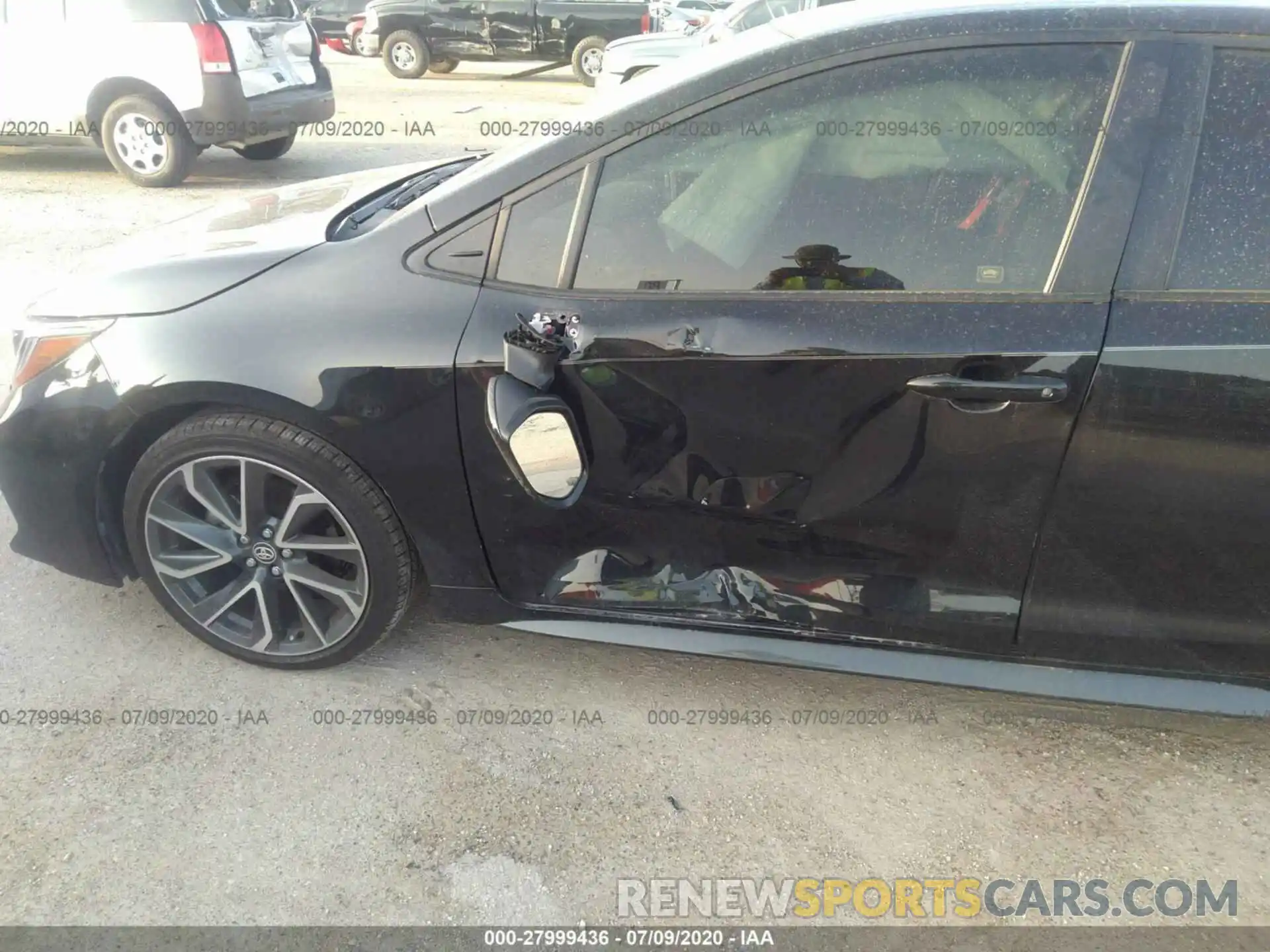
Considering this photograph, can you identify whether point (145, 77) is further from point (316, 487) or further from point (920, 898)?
point (920, 898)

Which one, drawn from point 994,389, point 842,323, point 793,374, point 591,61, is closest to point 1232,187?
point 994,389

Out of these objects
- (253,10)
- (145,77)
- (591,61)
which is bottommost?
(145,77)

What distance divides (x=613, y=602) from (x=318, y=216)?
1349 millimetres

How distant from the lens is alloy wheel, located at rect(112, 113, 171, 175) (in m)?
7.31

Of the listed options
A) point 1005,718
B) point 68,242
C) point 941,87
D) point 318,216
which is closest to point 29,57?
point 68,242

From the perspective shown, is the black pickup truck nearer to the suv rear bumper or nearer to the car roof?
the suv rear bumper

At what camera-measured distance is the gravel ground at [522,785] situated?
82.9 inches

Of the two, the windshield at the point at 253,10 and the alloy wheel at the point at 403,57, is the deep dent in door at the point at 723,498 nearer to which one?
the windshield at the point at 253,10

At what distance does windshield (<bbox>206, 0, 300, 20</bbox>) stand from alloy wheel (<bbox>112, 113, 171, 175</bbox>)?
96 centimetres

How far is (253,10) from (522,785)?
7325 millimetres

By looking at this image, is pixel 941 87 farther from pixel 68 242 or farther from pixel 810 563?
pixel 68 242

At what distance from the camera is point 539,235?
85.9 inches

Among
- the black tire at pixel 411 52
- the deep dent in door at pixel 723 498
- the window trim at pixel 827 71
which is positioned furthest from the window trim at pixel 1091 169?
the black tire at pixel 411 52

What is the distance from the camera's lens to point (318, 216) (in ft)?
8.69
